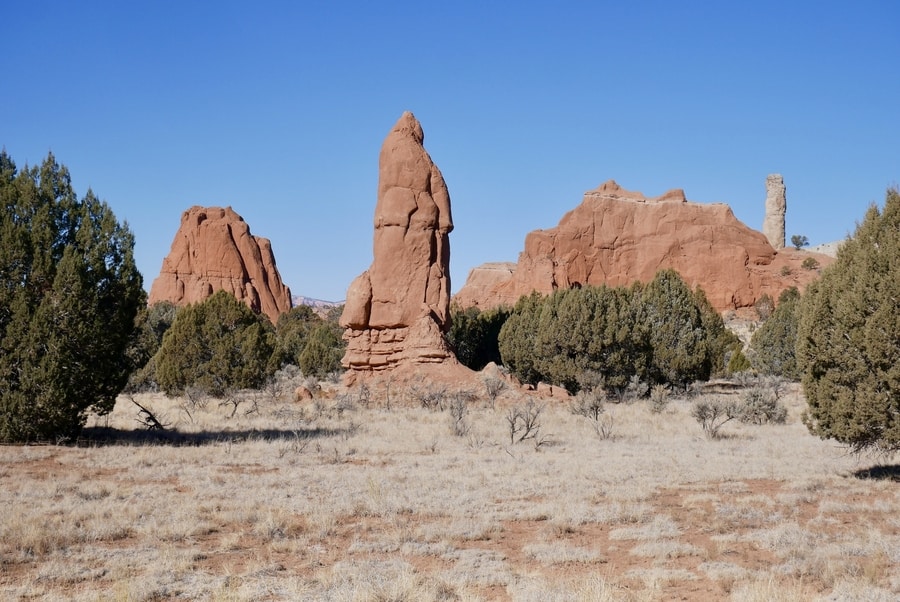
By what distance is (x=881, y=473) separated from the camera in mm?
14172

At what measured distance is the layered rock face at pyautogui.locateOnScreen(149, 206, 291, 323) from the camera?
104 m

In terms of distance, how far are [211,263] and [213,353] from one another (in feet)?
240

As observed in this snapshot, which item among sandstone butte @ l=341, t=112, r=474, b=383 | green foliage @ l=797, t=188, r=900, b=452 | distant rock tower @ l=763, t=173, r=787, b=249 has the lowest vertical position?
green foliage @ l=797, t=188, r=900, b=452

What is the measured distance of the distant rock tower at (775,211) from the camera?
10994cm

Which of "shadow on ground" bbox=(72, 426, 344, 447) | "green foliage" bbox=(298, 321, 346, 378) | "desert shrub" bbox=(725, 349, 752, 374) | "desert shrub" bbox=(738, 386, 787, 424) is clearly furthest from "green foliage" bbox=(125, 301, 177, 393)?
"desert shrub" bbox=(725, 349, 752, 374)

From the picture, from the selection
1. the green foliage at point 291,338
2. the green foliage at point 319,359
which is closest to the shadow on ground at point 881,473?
the green foliage at point 319,359

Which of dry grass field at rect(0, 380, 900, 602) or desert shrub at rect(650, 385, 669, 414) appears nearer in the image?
dry grass field at rect(0, 380, 900, 602)

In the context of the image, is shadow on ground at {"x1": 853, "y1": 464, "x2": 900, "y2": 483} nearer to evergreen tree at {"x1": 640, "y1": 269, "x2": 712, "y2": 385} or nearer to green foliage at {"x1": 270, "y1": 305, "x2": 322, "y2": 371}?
evergreen tree at {"x1": 640, "y1": 269, "x2": 712, "y2": 385}

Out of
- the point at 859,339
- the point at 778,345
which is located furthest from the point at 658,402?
the point at 778,345

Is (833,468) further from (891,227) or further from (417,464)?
(417,464)

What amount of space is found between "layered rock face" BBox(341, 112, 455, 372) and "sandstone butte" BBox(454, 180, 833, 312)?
162 ft

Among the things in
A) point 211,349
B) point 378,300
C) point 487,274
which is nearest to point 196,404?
point 211,349

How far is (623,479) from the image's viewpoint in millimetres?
13992

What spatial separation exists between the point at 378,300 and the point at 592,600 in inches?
1205
